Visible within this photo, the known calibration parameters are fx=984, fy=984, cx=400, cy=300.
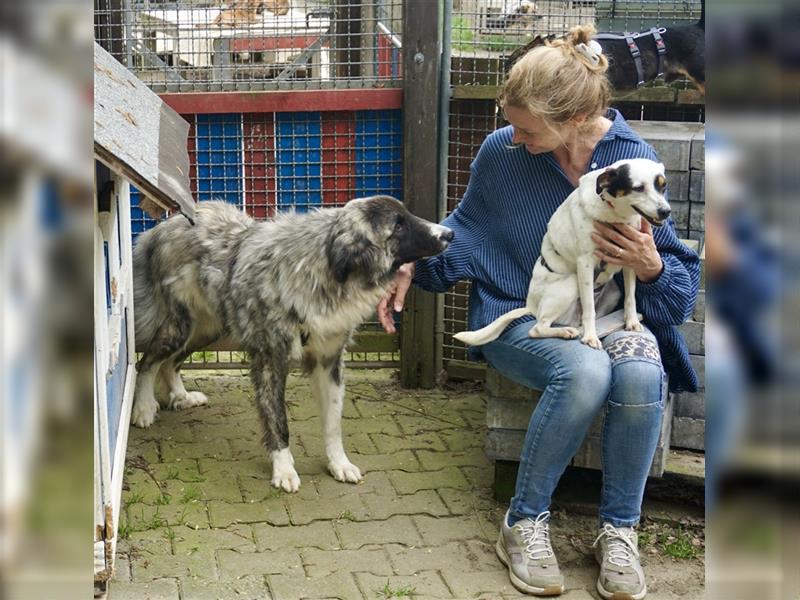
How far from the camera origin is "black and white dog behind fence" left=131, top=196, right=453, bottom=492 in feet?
13.6

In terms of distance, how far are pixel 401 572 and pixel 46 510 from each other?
3198mm

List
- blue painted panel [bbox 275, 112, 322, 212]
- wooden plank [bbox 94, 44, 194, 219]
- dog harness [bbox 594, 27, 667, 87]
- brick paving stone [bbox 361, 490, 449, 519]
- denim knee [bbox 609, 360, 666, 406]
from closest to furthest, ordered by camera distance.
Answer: wooden plank [bbox 94, 44, 194, 219], denim knee [bbox 609, 360, 666, 406], brick paving stone [bbox 361, 490, 449, 519], dog harness [bbox 594, 27, 667, 87], blue painted panel [bbox 275, 112, 322, 212]

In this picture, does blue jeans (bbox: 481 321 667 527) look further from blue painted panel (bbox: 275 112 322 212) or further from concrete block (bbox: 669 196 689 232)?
blue painted panel (bbox: 275 112 322 212)

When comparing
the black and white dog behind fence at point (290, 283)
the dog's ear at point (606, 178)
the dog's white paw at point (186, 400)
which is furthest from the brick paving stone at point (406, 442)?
the dog's ear at point (606, 178)

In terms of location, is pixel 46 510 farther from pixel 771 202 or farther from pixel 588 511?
pixel 588 511

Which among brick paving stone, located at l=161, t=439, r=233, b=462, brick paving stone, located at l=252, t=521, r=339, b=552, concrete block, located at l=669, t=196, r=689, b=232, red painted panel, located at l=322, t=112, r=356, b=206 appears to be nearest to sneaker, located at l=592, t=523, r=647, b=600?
brick paving stone, located at l=252, t=521, r=339, b=552

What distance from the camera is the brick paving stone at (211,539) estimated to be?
374 centimetres

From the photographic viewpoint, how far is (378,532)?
3.92 m

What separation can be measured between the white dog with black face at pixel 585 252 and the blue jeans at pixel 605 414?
81 mm

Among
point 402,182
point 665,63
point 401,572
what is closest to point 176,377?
point 402,182

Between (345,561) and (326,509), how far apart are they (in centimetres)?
46

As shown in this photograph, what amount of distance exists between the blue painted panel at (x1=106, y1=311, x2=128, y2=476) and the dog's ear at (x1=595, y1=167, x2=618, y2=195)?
1794mm

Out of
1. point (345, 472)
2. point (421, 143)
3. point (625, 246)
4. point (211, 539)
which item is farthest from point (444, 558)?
point (421, 143)

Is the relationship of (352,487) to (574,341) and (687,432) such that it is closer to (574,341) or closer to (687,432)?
(574,341)
